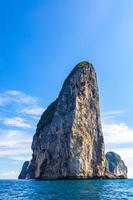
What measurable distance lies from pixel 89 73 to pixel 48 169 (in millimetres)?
45402

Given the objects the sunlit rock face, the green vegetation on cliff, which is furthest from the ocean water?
the green vegetation on cliff

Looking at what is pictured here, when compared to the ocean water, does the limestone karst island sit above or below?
above

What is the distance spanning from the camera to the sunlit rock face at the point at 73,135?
139625mm

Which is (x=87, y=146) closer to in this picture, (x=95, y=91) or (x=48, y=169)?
(x=48, y=169)

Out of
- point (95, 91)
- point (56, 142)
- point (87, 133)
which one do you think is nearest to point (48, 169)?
point (56, 142)

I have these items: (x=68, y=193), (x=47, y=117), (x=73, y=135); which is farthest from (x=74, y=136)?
(x=68, y=193)

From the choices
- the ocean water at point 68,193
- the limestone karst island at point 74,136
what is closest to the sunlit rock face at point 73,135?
the limestone karst island at point 74,136

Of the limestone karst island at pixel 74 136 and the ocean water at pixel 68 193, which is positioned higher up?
the limestone karst island at pixel 74 136

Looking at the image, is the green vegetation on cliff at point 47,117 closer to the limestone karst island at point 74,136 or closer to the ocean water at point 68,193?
the limestone karst island at point 74,136

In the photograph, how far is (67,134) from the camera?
144 meters

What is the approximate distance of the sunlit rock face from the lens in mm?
139625

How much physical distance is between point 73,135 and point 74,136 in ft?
1.99

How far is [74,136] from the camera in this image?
5605 inches

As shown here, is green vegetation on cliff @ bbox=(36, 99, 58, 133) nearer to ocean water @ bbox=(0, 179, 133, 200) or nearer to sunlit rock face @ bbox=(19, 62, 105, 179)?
sunlit rock face @ bbox=(19, 62, 105, 179)
